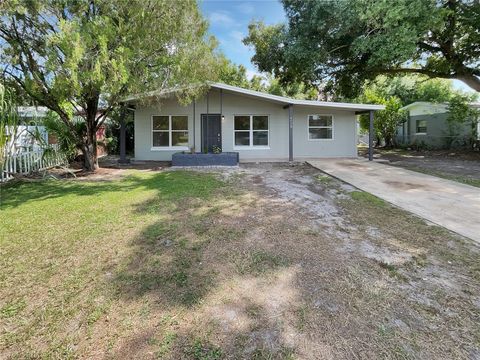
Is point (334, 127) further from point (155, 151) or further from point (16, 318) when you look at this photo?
point (16, 318)

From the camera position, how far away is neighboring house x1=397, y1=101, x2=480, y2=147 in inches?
749

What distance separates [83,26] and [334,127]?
11.6m

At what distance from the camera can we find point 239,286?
118 inches

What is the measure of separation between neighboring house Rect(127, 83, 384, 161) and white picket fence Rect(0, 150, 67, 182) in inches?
160

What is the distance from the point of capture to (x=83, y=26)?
24.5ft

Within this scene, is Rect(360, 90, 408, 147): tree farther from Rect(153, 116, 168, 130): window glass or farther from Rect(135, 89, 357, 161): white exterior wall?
Rect(153, 116, 168, 130): window glass

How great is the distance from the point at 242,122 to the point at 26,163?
8839mm

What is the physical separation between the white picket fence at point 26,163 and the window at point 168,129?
165 inches

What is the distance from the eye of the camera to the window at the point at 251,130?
15.0 m

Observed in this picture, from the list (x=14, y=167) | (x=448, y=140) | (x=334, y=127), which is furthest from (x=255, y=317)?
(x=448, y=140)

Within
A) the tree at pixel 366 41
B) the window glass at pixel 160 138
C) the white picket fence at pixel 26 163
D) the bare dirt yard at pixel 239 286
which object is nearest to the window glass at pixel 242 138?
the window glass at pixel 160 138

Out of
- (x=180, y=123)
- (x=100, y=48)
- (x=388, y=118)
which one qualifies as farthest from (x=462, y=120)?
(x=100, y=48)

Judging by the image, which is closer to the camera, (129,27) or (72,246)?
(72,246)

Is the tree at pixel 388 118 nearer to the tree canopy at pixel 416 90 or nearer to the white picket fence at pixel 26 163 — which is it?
the tree canopy at pixel 416 90
